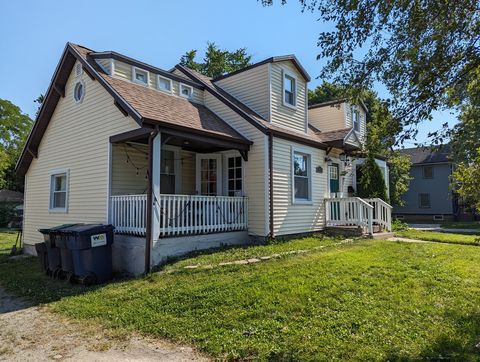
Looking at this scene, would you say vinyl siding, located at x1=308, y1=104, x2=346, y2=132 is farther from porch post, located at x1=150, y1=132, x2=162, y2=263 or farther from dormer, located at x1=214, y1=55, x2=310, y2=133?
porch post, located at x1=150, y1=132, x2=162, y2=263

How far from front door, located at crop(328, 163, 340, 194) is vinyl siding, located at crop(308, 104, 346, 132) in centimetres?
214

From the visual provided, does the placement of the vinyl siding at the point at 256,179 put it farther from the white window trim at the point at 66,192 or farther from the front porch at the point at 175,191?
the white window trim at the point at 66,192

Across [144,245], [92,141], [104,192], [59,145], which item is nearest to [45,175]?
[59,145]

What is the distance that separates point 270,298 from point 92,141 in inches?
299

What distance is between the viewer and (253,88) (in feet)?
40.3

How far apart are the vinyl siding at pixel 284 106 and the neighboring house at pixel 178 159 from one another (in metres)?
0.04

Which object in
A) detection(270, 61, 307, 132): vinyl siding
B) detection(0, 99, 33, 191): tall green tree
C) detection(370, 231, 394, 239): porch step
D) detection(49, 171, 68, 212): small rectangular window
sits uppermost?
detection(0, 99, 33, 191): tall green tree

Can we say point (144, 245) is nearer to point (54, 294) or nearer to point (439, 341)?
point (54, 294)

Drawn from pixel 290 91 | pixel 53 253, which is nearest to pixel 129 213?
pixel 53 253

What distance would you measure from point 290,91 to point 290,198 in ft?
13.6

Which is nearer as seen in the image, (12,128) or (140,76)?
(140,76)

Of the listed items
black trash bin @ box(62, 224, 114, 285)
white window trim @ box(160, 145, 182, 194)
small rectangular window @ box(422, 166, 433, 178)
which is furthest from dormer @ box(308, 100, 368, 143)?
small rectangular window @ box(422, 166, 433, 178)

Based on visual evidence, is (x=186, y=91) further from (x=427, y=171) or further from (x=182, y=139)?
(x=427, y=171)

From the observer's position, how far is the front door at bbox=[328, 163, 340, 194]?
45.6ft
